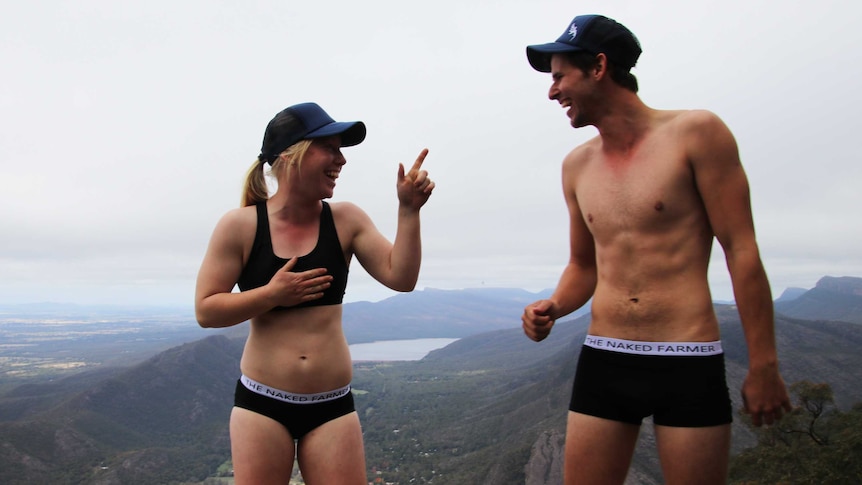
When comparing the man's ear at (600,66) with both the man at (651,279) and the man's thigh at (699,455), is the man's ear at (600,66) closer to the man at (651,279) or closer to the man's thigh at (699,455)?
the man at (651,279)

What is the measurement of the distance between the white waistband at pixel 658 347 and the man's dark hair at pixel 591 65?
185 centimetres

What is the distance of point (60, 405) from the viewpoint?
13625 centimetres

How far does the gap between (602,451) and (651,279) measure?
1203 mm

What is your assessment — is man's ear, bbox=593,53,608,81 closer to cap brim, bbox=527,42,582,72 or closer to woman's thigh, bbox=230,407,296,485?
cap brim, bbox=527,42,582,72

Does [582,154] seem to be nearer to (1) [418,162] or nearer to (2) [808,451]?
(1) [418,162]

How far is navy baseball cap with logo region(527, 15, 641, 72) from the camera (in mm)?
4344

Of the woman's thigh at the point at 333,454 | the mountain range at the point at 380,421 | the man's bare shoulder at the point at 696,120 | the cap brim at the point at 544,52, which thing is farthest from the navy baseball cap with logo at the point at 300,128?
the mountain range at the point at 380,421

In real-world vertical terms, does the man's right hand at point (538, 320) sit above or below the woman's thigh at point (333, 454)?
above

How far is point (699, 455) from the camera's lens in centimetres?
374

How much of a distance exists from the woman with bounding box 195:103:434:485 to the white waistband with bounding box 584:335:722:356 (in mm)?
1514

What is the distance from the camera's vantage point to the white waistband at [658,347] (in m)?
3.89

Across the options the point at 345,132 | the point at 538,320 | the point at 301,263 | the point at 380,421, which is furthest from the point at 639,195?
the point at 380,421

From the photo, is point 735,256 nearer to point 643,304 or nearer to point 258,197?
point 643,304

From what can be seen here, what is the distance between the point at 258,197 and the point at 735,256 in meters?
3.65
